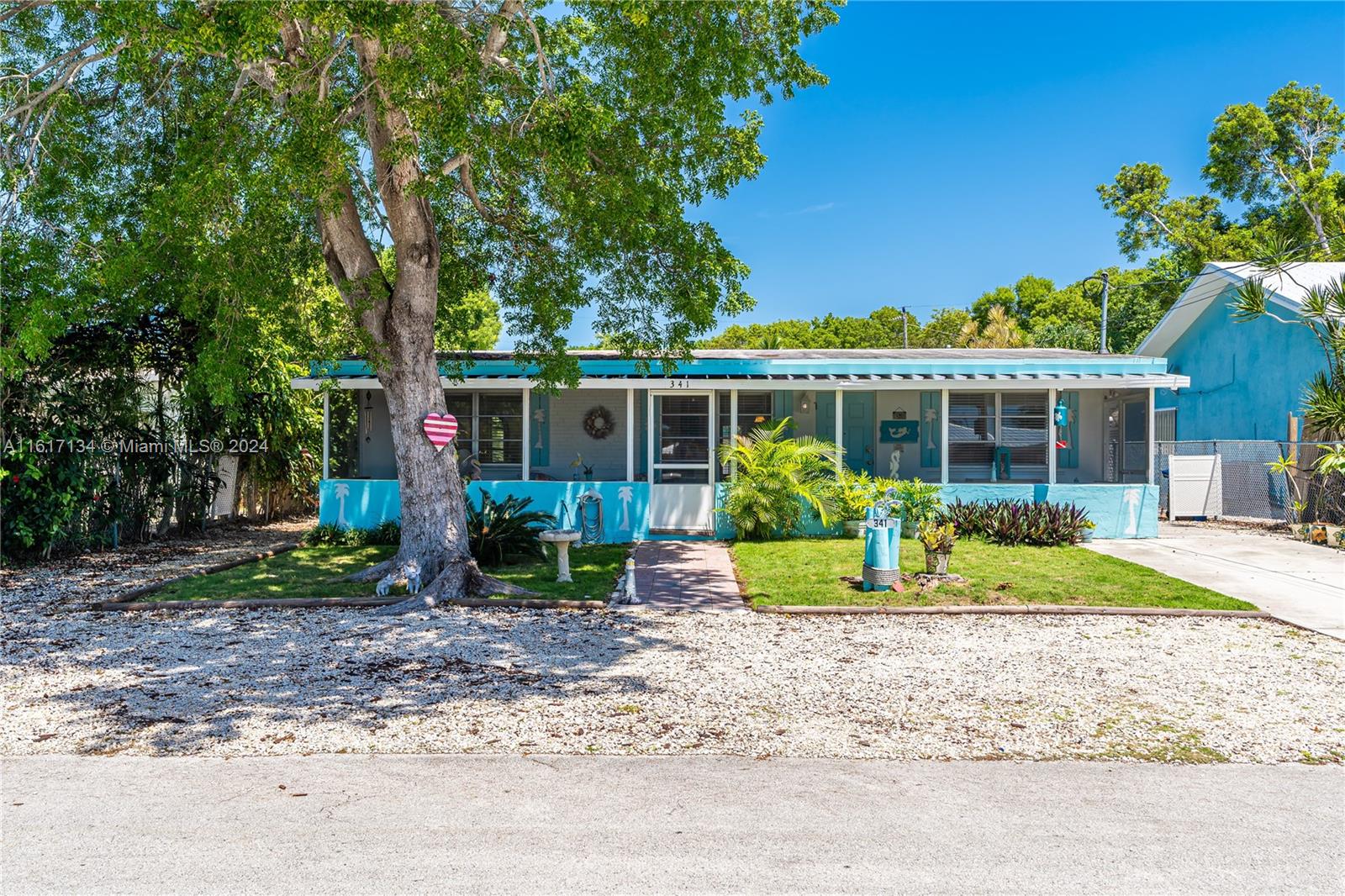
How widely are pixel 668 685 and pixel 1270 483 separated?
15718 mm

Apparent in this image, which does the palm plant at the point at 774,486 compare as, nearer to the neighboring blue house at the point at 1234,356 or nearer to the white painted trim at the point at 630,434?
the white painted trim at the point at 630,434

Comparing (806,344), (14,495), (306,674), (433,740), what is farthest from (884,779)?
(806,344)

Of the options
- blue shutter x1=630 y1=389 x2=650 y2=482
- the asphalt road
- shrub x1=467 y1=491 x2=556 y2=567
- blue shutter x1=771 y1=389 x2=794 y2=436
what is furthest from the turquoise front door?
the asphalt road

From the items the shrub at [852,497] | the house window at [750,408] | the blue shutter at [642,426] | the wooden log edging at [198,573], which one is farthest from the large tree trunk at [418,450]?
the house window at [750,408]

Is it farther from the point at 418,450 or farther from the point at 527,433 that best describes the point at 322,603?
the point at 527,433

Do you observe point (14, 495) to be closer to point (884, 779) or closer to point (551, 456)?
point (551, 456)

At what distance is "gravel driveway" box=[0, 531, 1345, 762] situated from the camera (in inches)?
193

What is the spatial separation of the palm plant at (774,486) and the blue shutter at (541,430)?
3762mm

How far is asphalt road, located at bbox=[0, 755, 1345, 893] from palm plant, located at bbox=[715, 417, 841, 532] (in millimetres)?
8407

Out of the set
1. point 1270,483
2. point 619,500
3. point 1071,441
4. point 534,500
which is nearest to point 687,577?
point 619,500

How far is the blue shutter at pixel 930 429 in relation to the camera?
1611cm

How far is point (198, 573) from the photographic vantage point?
34.6 feet

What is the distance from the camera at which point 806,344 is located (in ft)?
166

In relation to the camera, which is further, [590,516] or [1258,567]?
[590,516]
